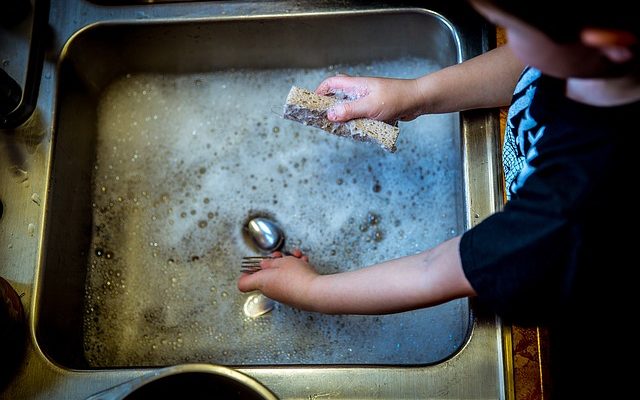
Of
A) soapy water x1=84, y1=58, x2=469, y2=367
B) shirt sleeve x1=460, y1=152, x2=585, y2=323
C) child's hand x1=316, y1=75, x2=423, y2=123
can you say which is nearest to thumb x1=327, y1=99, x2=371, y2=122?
child's hand x1=316, y1=75, x2=423, y2=123

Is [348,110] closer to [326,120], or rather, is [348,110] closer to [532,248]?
[326,120]

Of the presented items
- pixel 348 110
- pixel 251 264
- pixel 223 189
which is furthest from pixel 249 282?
pixel 348 110

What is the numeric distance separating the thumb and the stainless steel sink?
0.50 feet

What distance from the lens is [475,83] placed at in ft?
2.48

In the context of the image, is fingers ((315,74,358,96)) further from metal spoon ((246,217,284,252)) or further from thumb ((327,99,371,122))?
metal spoon ((246,217,284,252))

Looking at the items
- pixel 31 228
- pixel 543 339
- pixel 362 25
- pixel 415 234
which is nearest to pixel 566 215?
pixel 543 339

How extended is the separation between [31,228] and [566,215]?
684mm

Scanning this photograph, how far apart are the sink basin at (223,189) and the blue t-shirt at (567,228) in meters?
0.24

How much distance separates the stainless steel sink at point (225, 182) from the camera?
802 millimetres

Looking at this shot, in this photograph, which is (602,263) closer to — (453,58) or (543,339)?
(543,339)

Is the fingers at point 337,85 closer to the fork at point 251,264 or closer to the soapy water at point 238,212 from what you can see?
the soapy water at point 238,212

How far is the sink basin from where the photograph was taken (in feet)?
2.67

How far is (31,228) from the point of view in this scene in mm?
786

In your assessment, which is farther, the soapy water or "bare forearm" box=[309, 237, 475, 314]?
the soapy water
